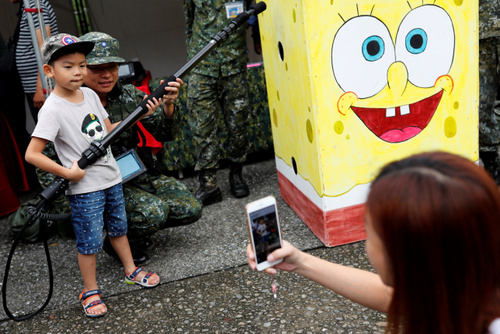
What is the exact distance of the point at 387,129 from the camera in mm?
2762

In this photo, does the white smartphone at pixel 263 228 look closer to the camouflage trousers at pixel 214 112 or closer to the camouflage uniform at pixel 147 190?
the camouflage uniform at pixel 147 190

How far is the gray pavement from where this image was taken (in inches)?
91.8

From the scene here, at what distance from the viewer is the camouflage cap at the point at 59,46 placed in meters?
2.32

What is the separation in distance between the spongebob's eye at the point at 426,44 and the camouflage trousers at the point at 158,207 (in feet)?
4.52

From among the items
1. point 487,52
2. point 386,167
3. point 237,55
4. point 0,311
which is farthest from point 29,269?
point 487,52

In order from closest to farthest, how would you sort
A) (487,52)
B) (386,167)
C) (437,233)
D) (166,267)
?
1. (437,233)
2. (386,167)
3. (166,267)
4. (487,52)

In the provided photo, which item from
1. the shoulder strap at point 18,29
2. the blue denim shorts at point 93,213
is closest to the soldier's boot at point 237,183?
the blue denim shorts at point 93,213

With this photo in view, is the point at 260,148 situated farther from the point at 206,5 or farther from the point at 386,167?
the point at 386,167

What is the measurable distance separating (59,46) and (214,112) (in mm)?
1614

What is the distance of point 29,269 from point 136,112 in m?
1.33

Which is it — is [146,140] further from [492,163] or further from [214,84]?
[492,163]

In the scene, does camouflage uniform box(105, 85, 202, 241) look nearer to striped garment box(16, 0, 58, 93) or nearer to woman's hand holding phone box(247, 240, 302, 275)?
woman's hand holding phone box(247, 240, 302, 275)

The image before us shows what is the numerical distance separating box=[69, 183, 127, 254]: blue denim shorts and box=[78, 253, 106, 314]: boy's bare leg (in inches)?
1.5

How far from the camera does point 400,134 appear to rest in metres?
2.78
